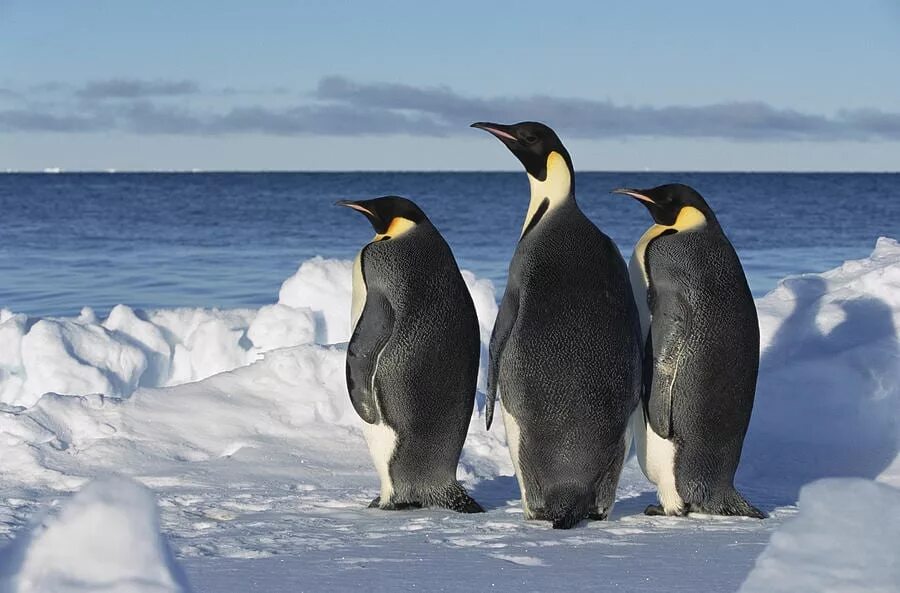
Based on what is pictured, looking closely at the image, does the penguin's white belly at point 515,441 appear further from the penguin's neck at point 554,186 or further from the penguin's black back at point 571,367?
the penguin's neck at point 554,186

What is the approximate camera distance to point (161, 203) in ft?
148

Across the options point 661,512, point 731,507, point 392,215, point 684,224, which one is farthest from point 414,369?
point 731,507

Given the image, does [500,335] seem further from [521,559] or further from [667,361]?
[521,559]

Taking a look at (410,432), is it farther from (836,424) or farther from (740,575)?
(836,424)

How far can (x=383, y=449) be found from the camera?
14.8 ft

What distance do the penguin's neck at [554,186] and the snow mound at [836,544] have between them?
243cm

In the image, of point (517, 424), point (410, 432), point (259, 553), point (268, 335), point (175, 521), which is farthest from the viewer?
point (268, 335)

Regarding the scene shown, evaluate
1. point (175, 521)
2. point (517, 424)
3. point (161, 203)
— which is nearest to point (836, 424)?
point (517, 424)

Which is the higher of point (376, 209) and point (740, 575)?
point (376, 209)

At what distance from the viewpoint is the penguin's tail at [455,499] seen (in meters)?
4.40

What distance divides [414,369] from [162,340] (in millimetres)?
4389

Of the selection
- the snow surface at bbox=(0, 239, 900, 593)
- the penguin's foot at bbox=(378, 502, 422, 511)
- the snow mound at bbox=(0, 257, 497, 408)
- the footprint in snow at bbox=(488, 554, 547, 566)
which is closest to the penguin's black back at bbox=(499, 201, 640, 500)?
the snow surface at bbox=(0, 239, 900, 593)

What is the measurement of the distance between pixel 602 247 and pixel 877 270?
2891mm

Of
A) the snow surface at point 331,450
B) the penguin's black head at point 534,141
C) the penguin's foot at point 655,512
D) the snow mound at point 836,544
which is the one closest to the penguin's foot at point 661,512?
the penguin's foot at point 655,512
